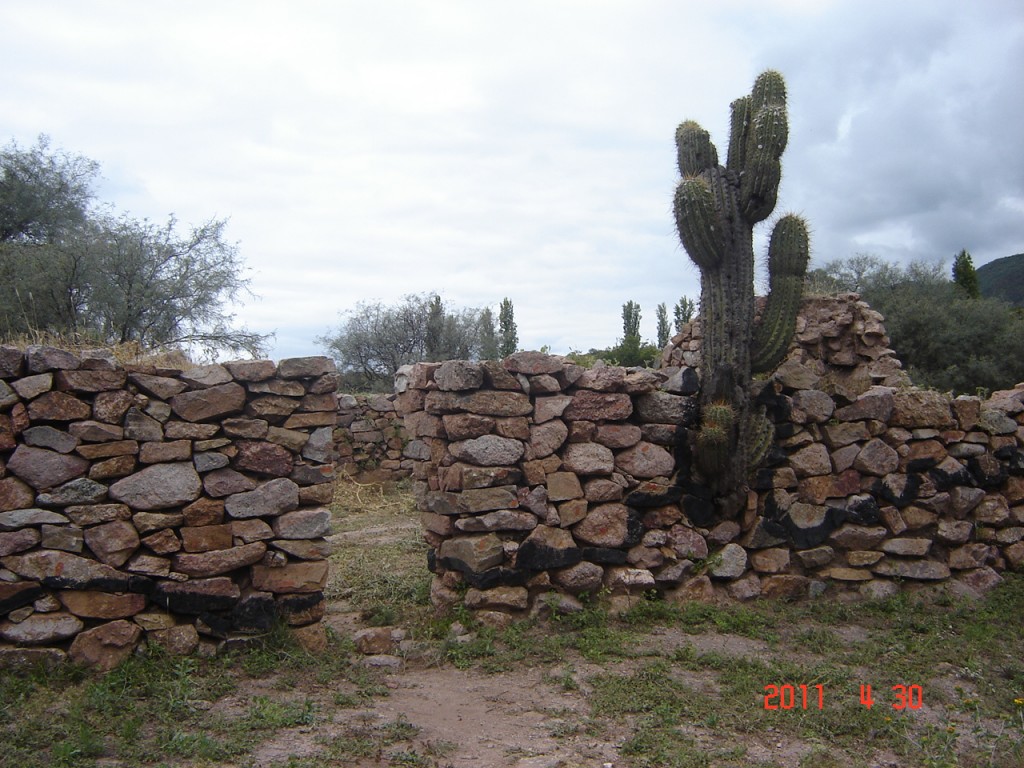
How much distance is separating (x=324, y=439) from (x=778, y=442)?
13.0 ft

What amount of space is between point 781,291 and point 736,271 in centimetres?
55

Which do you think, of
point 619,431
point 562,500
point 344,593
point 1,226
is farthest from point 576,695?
point 1,226

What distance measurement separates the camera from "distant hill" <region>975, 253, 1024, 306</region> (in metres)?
30.9

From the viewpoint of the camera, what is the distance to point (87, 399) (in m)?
5.06

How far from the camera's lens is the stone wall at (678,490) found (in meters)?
6.29

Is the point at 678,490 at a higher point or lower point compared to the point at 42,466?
lower

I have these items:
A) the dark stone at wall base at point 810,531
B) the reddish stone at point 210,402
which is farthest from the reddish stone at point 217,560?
the dark stone at wall base at point 810,531

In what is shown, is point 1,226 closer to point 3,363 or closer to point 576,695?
point 3,363

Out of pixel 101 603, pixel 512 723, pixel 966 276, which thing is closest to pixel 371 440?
pixel 101 603

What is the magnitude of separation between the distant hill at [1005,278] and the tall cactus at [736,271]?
26900 millimetres

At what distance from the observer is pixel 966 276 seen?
2442 centimetres

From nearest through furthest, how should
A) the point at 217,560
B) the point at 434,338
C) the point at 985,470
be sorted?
the point at 217,560
the point at 985,470
the point at 434,338

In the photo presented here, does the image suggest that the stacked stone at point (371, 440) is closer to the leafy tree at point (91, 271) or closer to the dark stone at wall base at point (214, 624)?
the leafy tree at point (91, 271)

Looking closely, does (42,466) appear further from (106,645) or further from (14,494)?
(106,645)
